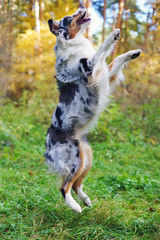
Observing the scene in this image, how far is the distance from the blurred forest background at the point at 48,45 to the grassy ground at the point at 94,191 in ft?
9.27

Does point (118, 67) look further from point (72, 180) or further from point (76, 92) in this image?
point (72, 180)

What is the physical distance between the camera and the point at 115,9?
16.2 meters

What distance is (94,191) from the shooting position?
4.14m

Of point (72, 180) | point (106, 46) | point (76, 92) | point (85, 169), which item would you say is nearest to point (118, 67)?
point (106, 46)

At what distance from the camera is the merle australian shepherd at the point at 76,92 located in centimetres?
316

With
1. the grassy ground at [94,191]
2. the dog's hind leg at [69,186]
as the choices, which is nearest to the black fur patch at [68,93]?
the dog's hind leg at [69,186]

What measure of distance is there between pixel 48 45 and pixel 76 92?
1115 cm

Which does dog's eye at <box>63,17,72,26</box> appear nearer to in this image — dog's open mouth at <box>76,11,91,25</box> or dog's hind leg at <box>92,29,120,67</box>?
dog's open mouth at <box>76,11,91,25</box>

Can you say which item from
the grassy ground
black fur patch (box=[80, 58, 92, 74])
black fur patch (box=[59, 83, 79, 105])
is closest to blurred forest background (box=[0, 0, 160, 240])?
the grassy ground

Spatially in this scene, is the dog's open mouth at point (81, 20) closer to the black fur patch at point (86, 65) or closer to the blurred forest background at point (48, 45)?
the black fur patch at point (86, 65)

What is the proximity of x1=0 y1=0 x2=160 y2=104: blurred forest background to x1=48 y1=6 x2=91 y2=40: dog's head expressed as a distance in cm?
473

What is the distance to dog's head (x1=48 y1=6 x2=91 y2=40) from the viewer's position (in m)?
3.43

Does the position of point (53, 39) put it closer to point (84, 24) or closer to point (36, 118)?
point (36, 118)

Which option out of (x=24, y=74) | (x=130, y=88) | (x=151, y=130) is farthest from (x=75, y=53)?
(x=24, y=74)
